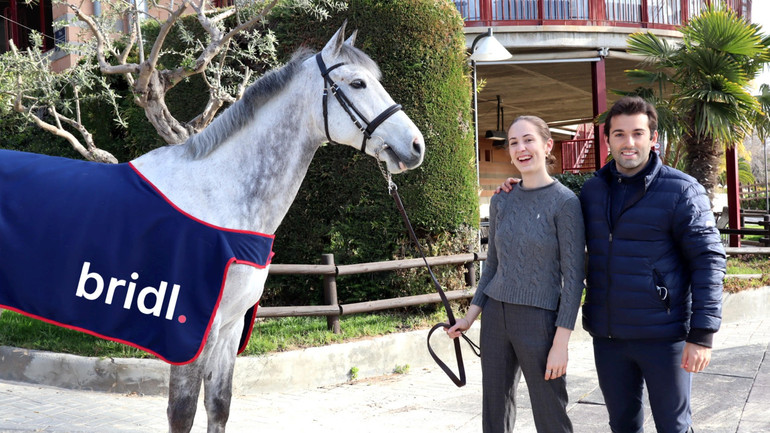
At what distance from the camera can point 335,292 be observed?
250 inches

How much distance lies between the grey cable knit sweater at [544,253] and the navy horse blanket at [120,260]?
110 centimetres

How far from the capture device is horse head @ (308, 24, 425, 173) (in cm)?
291

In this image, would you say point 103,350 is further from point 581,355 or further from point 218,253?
point 581,355

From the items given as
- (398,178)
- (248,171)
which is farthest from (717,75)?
(248,171)

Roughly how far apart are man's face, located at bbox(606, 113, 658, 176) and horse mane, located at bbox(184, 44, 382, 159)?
1167 millimetres

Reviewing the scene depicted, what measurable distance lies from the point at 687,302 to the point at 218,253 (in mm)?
1957

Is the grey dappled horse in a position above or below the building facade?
below

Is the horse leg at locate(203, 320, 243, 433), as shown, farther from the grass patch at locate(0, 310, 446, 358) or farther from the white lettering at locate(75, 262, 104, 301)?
the grass patch at locate(0, 310, 446, 358)

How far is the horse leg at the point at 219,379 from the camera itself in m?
3.09

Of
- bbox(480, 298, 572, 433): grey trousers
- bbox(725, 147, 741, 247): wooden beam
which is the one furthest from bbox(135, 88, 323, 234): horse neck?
bbox(725, 147, 741, 247): wooden beam

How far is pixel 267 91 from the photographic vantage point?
3078 mm

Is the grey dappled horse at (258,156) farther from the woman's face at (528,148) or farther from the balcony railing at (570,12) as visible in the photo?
the balcony railing at (570,12)

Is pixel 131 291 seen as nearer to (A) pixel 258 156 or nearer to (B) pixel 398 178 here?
(A) pixel 258 156

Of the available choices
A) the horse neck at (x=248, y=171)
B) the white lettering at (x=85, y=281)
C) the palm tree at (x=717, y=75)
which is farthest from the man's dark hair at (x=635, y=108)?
the palm tree at (x=717, y=75)
